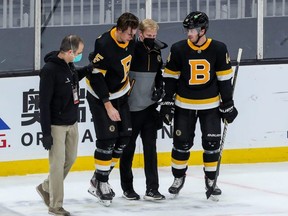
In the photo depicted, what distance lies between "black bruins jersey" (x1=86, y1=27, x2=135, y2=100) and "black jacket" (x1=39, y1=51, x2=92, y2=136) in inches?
15.4

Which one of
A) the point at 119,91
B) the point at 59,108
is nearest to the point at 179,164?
the point at 119,91

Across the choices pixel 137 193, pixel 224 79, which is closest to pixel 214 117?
pixel 224 79

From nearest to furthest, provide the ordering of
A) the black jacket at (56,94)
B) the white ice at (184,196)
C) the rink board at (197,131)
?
the black jacket at (56,94), the white ice at (184,196), the rink board at (197,131)

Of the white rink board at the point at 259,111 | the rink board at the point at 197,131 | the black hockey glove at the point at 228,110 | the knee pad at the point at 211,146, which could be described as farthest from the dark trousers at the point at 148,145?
the white rink board at the point at 259,111

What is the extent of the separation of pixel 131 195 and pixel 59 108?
1118mm

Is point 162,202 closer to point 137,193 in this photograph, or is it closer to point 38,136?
point 137,193

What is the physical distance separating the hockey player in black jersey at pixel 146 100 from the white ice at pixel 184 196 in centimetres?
15

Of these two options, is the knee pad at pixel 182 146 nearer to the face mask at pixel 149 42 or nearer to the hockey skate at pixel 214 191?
the hockey skate at pixel 214 191

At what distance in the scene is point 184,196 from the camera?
24.0 feet

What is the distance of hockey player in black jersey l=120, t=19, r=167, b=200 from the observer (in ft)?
23.1

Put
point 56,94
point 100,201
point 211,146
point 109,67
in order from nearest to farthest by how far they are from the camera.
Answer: point 56,94 < point 109,67 < point 100,201 < point 211,146

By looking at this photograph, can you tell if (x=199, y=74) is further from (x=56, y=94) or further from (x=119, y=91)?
(x=56, y=94)

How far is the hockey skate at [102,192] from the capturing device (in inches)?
270

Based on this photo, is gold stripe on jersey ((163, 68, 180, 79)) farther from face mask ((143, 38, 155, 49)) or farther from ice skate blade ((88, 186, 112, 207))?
ice skate blade ((88, 186, 112, 207))
